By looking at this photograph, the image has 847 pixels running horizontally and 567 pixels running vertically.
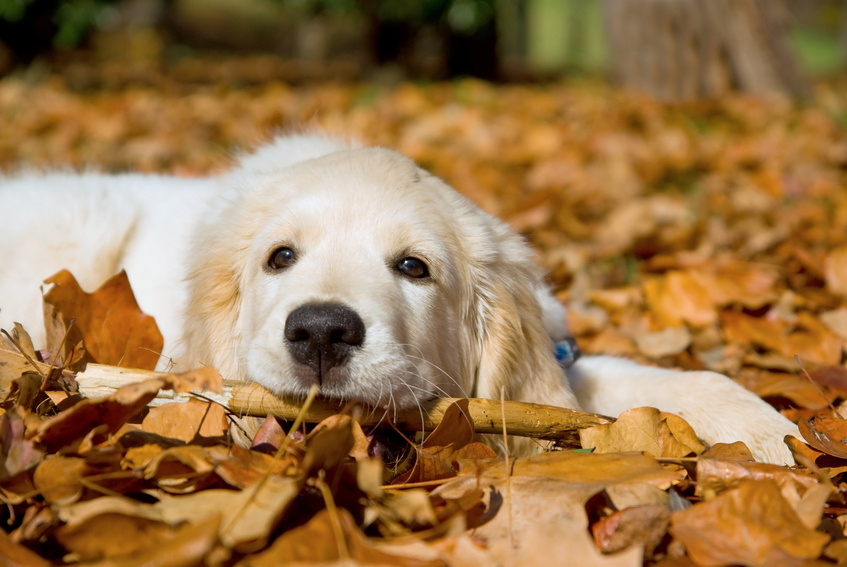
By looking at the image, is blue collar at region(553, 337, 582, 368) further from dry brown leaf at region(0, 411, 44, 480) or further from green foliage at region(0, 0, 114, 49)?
green foliage at region(0, 0, 114, 49)

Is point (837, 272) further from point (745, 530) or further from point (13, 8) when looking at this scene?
point (13, 8)

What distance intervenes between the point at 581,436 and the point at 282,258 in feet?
3.56

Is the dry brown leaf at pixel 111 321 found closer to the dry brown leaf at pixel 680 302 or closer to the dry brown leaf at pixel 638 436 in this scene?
the dry brown leaf at pixel 638 436

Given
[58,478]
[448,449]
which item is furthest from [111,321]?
[448,449]

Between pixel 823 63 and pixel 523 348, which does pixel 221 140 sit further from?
pixel 823 63

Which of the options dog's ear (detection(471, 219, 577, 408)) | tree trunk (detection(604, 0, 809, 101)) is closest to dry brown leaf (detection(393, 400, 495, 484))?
dog's ear (detection(471, 219, 577, 408))

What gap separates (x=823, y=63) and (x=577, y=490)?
27856 millimetres

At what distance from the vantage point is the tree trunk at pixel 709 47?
9.07 meters

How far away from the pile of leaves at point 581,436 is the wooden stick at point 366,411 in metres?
0.06

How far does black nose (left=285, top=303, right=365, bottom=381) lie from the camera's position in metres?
1.83

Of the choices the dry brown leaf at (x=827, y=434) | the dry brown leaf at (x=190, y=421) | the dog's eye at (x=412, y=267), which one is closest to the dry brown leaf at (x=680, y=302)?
the dry brown leaf at (x=827, y=434)

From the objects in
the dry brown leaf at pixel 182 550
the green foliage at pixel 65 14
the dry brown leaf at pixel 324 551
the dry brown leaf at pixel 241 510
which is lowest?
the dry brown leaf at pixel 324 551

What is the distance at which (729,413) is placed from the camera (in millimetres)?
2309

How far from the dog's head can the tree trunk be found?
774cm
